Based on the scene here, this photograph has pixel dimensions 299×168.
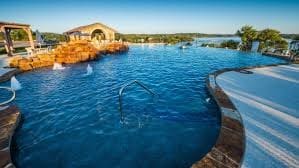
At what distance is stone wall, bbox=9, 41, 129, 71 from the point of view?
50.3ft

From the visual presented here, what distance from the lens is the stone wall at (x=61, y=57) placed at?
1533cm

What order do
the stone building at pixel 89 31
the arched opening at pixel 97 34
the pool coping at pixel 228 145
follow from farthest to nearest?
1. the arched opening at pixel 97 34
2. the stone building at pixel 89 31
3. the pool coping at pixel 228 145

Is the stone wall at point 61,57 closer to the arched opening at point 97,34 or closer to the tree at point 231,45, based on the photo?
the arched opening at point 97,34

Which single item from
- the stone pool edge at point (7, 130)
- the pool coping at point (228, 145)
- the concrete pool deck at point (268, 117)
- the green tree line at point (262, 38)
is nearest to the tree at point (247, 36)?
the green tree line at point (262, 38)

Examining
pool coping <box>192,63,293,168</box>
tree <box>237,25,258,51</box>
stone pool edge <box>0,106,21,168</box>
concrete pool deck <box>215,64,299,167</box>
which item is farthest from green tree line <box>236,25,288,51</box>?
stone pool edge <box>0,106,21,168</box>

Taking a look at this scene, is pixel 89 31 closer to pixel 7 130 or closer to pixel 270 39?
pixel 7 130

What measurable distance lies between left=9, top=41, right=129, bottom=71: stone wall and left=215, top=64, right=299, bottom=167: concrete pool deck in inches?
671

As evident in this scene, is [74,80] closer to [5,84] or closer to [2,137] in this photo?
[5,84]

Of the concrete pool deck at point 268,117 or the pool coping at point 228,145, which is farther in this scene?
the concrete pool deck at point 268,117

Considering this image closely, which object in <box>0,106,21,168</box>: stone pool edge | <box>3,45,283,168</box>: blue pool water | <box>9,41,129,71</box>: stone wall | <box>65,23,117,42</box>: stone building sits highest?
<box>65,23,117,42</box>: stone building

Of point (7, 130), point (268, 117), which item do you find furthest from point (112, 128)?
point (268, 117)

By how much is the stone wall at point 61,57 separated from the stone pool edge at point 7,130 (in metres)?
11.2

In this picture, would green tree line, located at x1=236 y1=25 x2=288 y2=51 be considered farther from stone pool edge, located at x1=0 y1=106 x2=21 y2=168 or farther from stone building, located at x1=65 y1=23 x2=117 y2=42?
stone pool edge, located at x1=0 y1=106 x2=21 y2=168

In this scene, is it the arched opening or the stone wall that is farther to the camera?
the arched opening
